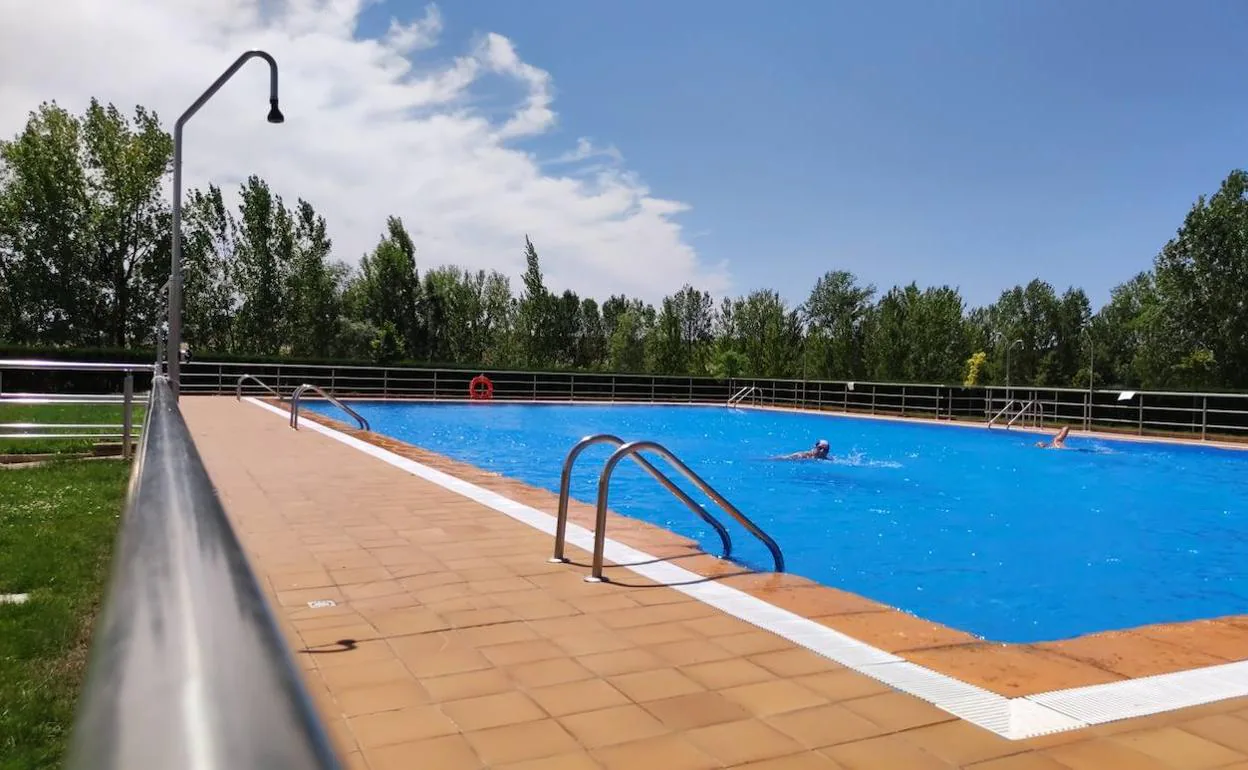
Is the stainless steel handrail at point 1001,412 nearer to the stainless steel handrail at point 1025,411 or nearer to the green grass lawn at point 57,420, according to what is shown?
the stainless steel handrail at point 1025,411

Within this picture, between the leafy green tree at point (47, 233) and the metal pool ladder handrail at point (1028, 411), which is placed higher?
the leafy green tree at point (47, 233)

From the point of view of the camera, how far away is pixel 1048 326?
7038 centimetres

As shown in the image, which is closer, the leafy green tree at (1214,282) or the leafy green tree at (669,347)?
the leafy green tree at (1214,282)

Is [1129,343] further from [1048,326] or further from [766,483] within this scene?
[766,483]

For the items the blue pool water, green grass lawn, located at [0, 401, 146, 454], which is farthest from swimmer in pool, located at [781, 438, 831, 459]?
green grass lawn, located at [0, 401, 146, 454]

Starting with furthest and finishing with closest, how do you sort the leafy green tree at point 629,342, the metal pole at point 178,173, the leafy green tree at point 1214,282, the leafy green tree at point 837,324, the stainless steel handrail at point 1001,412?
1. the leafy green tree at point 629,342
2. the leafy green tree at point 837,324
3. the leafy green tree at point 1214,282
4. the stainless steel handrail at point 1001,412
5. the metal pole at point 178,173

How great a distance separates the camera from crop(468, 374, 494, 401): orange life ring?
30109 mm

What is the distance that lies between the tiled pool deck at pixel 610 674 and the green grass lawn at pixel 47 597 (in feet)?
2.72

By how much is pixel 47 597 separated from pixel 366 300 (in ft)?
156

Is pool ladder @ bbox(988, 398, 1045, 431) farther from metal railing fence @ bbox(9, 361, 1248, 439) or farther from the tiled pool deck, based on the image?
the tiled pool deck

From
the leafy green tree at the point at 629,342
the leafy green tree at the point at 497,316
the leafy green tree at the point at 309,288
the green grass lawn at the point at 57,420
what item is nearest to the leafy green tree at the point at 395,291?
the leafy green tree at the point at 309,288

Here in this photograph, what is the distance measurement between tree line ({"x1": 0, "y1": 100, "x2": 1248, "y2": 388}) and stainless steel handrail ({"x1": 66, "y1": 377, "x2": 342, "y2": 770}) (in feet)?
103

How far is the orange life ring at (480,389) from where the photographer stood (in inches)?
1185

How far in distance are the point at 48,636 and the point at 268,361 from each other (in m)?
27.6
